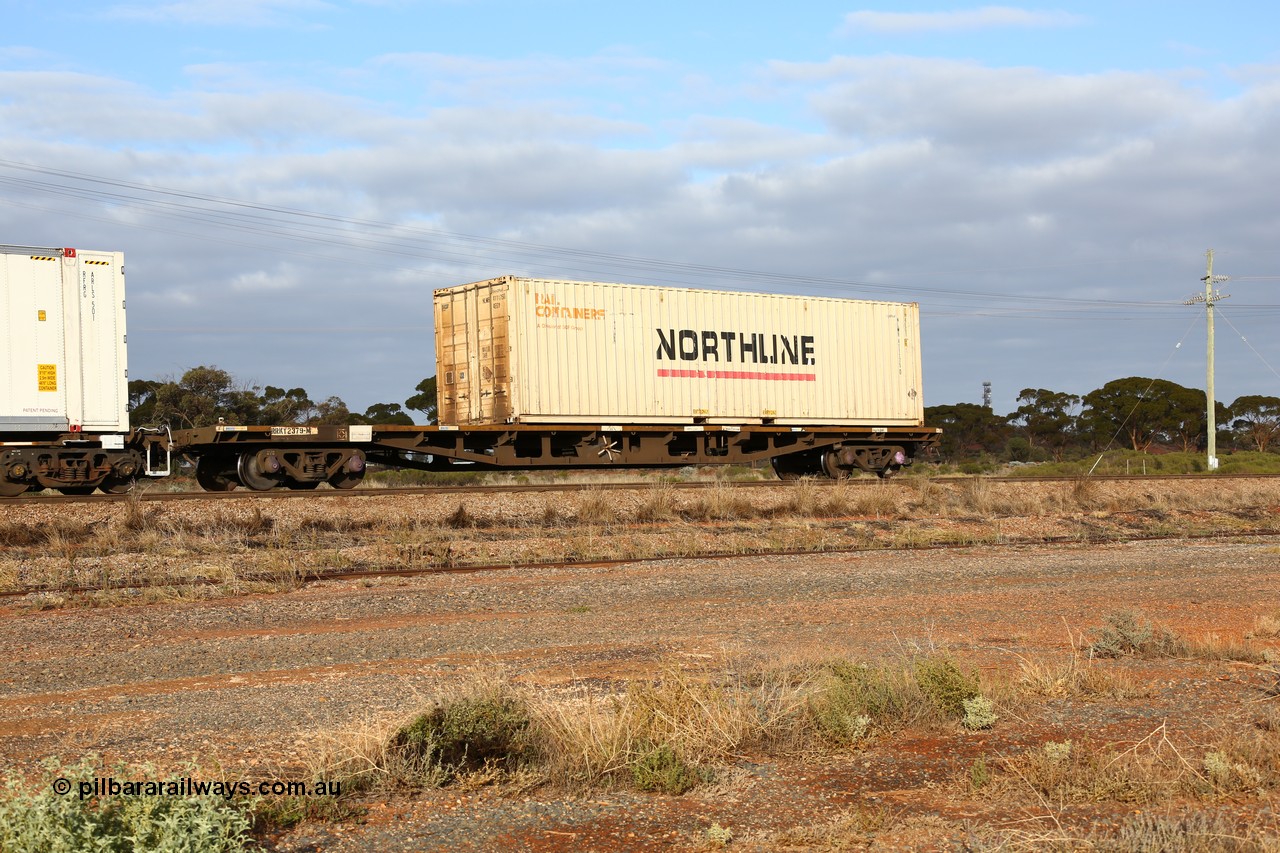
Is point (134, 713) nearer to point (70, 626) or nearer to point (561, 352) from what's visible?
point (70, 626)

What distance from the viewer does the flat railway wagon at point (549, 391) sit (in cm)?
1661

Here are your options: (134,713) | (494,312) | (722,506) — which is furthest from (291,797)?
(494,312)

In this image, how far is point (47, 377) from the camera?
16484 mm

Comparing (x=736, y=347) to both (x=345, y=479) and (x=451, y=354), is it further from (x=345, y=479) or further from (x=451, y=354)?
(x=345, y=479)

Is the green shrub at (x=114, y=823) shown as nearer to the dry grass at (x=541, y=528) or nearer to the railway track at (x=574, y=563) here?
the dry grass at (x=541, y=528)

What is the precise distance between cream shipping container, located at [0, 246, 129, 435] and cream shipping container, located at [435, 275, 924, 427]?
702 centimetres

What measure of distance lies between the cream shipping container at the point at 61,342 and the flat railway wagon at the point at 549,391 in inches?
0.9

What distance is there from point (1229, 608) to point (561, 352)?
13967 mm

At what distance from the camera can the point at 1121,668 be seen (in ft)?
24.4

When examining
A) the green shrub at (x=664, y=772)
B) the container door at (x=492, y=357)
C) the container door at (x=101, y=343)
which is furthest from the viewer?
the container door at (x=492, y=357)

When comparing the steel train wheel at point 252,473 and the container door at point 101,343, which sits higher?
the container door at point 101,343

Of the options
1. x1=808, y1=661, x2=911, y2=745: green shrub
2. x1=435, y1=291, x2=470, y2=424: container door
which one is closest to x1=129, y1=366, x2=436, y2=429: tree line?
x1=435, y1=291, x2=470, y2=424: container door

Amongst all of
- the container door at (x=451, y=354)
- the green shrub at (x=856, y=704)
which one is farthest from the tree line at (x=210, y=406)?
the green shrub at (x=856, y=704)

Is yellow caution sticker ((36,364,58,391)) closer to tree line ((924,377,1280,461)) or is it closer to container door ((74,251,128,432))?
container door ((74,251,128,432))
